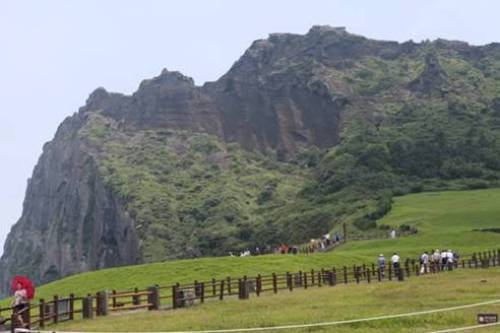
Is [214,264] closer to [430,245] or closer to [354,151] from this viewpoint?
[430,245]

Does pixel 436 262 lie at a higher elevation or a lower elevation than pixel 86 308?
higher

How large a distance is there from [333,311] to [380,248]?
2353 inches

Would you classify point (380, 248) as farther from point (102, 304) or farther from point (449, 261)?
point (102, 304)

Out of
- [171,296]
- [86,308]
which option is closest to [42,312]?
[86,308]

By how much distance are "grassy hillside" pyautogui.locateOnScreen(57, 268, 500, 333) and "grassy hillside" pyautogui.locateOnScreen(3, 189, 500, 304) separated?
76.1ft

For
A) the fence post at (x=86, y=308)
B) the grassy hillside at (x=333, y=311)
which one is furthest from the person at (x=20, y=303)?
the fence post at (x=86, y=308)

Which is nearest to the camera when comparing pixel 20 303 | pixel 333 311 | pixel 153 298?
pixel 20 303

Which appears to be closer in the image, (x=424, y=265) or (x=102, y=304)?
(x=102, y=304)

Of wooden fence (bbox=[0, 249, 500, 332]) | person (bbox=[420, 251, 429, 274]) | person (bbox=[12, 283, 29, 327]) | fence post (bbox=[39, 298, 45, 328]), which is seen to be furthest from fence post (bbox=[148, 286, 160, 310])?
person (bbox=[420, 251, 429, 274])

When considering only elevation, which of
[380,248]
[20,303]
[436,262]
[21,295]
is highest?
[380,248]

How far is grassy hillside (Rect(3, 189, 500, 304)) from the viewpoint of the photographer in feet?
208

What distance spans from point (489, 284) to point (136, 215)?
508 feet

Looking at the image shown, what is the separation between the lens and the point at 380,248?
292 ft

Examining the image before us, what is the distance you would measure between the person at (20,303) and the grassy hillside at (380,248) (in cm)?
3215
